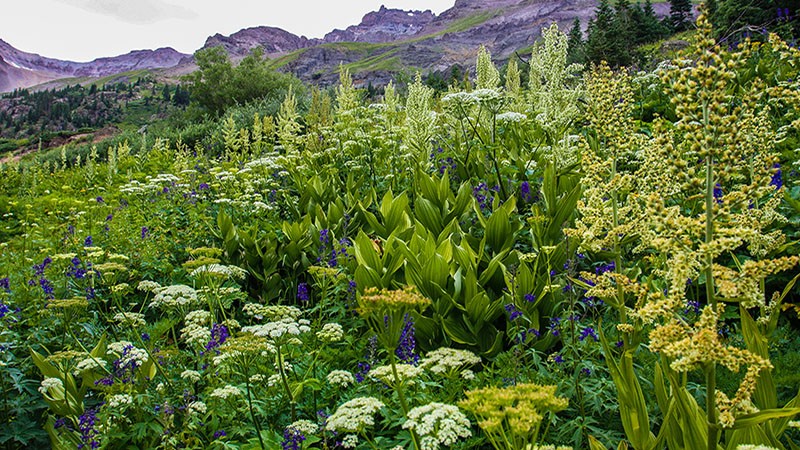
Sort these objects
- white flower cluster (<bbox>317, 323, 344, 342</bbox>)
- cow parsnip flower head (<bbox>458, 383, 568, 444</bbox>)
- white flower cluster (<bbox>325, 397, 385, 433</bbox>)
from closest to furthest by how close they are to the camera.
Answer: cow parsnip flower head (<bbox>458, 383, 568, 444</bbox>) → white flower cluster (<bbox>325, 397, 385, 433</bbox>) → white flower cluster (<bbox>317, 323, 344, 342</bbox>)

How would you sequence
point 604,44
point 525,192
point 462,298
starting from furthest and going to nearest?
point 604,44, point 525,192, point 462,298

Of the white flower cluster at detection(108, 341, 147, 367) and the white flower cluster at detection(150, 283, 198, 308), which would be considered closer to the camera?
the white flower cluster at detection(108, 341, 147, 367)

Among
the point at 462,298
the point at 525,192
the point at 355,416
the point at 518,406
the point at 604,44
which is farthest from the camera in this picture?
the point at 604,44

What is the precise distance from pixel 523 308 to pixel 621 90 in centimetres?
150

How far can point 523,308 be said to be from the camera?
10.6ft

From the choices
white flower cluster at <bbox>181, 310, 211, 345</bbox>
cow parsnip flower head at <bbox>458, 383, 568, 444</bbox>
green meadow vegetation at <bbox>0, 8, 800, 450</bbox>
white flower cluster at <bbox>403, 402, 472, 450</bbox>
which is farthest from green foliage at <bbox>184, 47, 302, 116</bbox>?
cow parsnip flower head at <bbox>458, 383, 568, 444</bbox>

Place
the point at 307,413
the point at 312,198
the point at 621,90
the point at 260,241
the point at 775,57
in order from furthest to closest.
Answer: the point at 775,57
the point at 312,198
the point at 260,241
the point at 307,413
the point at 621,90

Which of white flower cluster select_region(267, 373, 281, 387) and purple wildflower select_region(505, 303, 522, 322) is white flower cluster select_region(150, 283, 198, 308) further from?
purple wildflower select_region(505, 303, 522, 322)

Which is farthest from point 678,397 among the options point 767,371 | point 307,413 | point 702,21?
point 307,413

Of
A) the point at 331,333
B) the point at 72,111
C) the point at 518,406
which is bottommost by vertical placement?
the point at 331,333

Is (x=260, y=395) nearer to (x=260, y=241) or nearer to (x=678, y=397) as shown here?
(x=678, y=397)

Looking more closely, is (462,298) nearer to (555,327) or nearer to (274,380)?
(555,327)

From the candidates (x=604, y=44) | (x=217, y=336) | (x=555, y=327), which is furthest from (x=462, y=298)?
(x=604, y=44)

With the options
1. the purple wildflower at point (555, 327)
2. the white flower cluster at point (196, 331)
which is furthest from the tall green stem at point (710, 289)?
the white flower cluster at point (196, 331)
